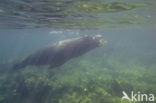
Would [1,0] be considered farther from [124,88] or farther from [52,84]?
[124,88]

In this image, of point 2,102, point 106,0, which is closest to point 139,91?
point 106,0

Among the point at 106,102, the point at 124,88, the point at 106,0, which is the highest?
the point at 106,0

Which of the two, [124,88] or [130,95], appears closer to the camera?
[130,95]

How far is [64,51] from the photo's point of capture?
9875mm

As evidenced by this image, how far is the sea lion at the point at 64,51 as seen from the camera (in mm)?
9008

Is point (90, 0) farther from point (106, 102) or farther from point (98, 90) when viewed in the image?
point (106, 102)

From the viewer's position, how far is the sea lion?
29.6 ft

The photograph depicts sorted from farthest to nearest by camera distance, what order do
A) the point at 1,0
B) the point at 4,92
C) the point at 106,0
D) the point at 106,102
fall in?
1. the point at 106,0
2. the point at 1,0
3. the point at 4,92
4. the point at 106,102

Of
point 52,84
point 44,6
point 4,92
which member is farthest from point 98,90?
point 44,6

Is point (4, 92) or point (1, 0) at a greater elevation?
point (1, 0)

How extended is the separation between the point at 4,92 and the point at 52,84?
2.78 metres

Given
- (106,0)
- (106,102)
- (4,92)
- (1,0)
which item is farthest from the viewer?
(106,0)

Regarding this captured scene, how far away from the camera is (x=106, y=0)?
10.3 meters

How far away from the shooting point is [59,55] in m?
10.1
